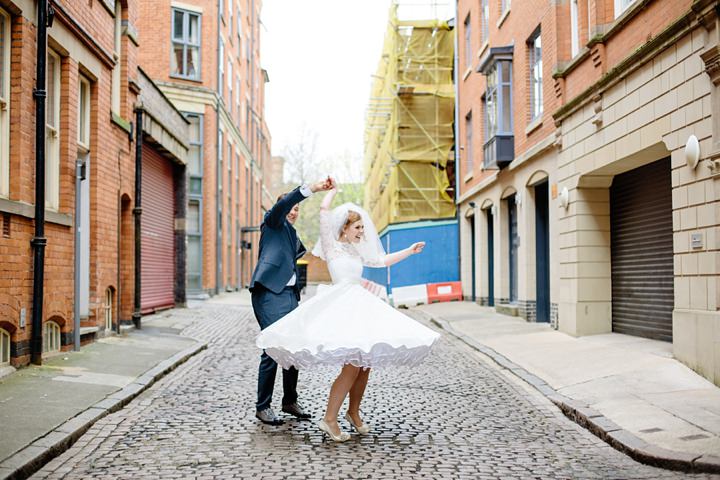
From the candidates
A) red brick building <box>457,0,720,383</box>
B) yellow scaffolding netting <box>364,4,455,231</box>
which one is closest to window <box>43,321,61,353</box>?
red brick building <box>457,0,720,383</box>

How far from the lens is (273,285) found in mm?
6574

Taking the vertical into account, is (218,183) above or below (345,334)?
above

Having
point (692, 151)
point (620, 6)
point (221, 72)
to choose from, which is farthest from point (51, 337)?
point (221, 72)

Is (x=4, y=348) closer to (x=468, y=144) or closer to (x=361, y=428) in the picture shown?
(x=361, y=428)

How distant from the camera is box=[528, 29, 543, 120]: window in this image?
1731cm

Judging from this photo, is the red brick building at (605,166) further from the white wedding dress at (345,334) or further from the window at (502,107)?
the white wedding dress at (345,334)

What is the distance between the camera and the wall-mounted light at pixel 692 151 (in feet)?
28.8

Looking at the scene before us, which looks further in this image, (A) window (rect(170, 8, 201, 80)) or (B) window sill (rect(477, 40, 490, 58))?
(A) window (rect(170, 8, 201, 80))

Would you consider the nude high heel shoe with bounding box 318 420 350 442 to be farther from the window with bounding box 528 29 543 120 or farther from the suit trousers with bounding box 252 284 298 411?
the window with bounding box 528 29 543 120

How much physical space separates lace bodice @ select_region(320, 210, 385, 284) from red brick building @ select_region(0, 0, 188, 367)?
4138mm

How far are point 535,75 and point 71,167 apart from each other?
11.2 m

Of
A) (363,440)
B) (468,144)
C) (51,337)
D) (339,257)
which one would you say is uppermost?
(468,144)

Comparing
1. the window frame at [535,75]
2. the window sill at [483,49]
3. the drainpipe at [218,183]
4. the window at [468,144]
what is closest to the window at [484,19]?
the window sill at [483,49]

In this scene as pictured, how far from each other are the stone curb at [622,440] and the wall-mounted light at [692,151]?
3.06 metres
